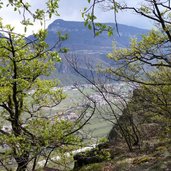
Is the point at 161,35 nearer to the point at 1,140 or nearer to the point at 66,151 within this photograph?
the point at 66,151

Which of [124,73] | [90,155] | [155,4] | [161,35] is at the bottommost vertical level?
[90,155]

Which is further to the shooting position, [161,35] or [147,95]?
[147,95]

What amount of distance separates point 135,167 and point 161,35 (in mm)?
8295

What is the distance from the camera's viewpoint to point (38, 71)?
20.9 metres

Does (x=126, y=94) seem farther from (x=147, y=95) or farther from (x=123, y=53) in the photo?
(x=123, y=53)

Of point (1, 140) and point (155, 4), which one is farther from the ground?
point (155, 4)

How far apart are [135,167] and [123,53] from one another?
783 centimetres

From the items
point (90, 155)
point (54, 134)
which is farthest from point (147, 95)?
point (54, 134)

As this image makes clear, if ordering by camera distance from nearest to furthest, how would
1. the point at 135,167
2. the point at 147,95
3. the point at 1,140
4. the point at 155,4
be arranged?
1. the point at 1,140
2. the point at 135,167
3. the point at 155,4
4. the point at 147,95

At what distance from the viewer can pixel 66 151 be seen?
18.8m

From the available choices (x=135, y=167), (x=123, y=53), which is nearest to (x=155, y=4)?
(x=123, y=53)

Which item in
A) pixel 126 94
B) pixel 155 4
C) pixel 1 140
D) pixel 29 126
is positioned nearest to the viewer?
pixel 1 140

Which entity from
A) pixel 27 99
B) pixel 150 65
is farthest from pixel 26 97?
pixel 150 65

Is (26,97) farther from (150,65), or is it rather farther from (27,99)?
(150,65)
